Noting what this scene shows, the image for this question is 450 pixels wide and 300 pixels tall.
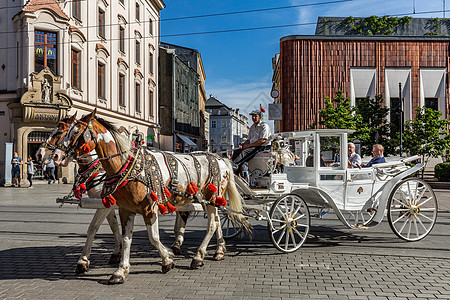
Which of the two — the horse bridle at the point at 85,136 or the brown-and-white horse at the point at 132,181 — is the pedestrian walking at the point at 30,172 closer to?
the brown-and-white horse at the point at 132,181

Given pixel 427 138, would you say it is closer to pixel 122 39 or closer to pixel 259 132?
pixel 259 132

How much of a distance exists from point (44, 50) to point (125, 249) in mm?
18999

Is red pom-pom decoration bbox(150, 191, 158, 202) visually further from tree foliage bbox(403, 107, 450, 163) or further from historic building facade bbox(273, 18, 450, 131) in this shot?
historic building facade bbox(273, 18, 450, 131)

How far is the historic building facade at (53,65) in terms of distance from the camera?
20.6 m

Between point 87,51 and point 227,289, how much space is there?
21845 millimetres

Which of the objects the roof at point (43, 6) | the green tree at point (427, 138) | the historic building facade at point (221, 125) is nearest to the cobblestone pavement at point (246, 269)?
the roof at point (43, 6)

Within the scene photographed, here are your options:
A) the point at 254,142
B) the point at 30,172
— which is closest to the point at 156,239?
the point at 254,142

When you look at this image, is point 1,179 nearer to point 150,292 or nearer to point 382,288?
point 150,292

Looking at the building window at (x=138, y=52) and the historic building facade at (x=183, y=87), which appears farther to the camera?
the historic building facade at (x=183, y=87)

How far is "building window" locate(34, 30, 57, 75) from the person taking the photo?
2100 centimetres

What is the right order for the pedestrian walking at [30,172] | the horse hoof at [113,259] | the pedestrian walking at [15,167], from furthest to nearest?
the pedestrian walking at [30,172], the pedestrian walking at [15,167], the horse hoof at [113,259]

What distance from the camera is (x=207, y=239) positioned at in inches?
238

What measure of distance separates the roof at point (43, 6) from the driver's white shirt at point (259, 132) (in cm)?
1752

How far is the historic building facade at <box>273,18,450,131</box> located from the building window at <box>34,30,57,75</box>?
19.8 meters
